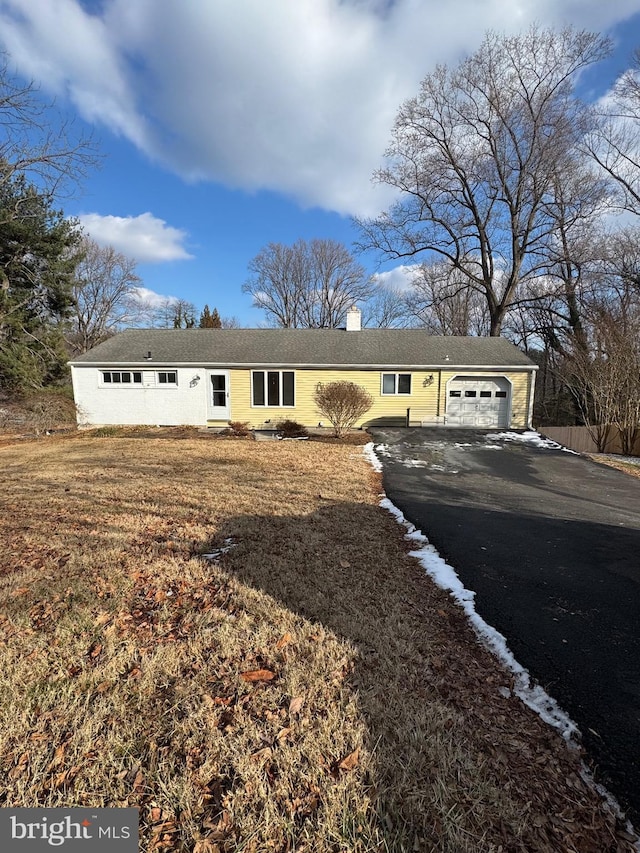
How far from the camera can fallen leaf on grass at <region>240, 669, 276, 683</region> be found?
228 centimetres

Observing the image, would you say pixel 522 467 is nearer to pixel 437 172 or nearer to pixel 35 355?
pixel 35 355

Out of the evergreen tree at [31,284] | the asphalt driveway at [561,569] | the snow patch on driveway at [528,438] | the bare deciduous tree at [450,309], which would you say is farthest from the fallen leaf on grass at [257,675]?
the bare deciduous tree at [450,309]

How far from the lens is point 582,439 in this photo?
15.1 meters

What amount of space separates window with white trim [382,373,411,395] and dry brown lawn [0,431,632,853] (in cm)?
1194

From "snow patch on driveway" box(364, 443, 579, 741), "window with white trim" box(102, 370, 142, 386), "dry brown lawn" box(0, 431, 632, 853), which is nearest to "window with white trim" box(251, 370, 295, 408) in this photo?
"window with white trim" box(102, 370, 142, 386)

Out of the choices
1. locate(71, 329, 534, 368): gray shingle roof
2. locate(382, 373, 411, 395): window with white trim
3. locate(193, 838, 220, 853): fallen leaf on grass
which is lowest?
locate(193, 838, 220, 853): fallen leaf on grass

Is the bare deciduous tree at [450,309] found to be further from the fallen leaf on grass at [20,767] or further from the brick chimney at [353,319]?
the fallen leaf on grass at [20,767]

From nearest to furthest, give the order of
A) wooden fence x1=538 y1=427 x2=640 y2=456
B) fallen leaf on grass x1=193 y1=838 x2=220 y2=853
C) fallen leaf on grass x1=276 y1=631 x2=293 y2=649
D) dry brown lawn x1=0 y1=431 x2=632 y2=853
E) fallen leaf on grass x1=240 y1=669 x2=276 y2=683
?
fallen leaf on grass x1=193 y1=838 x2=220 y2=853, dry brown lawn x1=0 y1=431 x2=632 y2=853, fallen leaf on grass x1=240 y1=669 x2=276 y2=683, fallen leaf on grass x1=276 y1=631 x2=293 y2=649, wooden fence x1=538 y1=427 x2=640 y2=456

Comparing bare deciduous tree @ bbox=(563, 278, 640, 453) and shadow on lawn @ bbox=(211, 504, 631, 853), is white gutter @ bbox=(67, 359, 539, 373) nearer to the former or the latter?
bare deciduous tree @ bbox=(563, 278, 640, 453)

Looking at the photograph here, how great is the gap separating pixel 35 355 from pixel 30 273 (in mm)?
3332

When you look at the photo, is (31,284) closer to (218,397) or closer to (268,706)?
(218,397)

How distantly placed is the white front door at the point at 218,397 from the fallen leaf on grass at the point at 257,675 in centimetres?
1393

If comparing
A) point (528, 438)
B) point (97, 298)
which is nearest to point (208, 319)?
point (97, 298)

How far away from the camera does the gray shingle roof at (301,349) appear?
1558 cm
